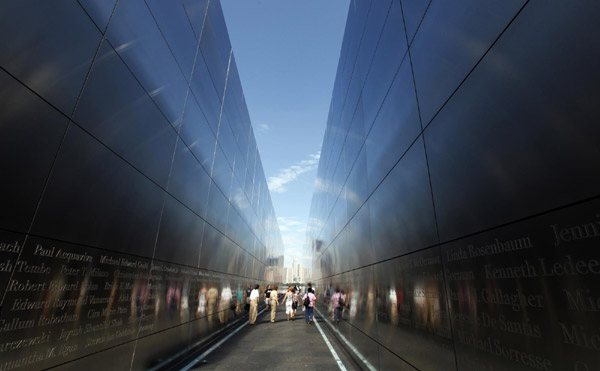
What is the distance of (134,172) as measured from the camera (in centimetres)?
527

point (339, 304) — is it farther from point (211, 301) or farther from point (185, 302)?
point (185, 302)

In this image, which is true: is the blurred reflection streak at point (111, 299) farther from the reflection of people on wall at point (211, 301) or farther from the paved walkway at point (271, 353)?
the reflection of people on wall at point (211, 301)

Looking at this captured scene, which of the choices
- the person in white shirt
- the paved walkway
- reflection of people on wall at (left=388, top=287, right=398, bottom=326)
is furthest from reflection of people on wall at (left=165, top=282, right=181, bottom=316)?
the person in white shirt

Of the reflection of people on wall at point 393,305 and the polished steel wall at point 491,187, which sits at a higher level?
the polished steel wall at point 491,187

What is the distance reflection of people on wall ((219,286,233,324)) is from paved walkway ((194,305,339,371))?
1234mm

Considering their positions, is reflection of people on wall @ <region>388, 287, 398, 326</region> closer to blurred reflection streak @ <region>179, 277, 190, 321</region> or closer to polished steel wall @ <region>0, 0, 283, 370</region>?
polished steel wall @ <region>0, 0, 283, 370</region>

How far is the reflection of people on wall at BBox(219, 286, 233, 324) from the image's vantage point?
11672 millimetres

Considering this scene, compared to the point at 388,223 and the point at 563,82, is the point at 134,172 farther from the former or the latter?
the point at 563,82

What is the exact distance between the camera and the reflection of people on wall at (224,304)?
1167cm

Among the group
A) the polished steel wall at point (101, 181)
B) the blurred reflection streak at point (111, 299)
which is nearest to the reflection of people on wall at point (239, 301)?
the polished steel wall at point (101, 181)

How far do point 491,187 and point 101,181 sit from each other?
17.2 feet

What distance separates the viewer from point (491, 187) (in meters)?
2.61

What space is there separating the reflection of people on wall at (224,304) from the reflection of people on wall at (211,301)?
3.41 ft

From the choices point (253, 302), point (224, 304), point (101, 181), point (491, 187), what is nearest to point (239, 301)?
point (253, 302)
